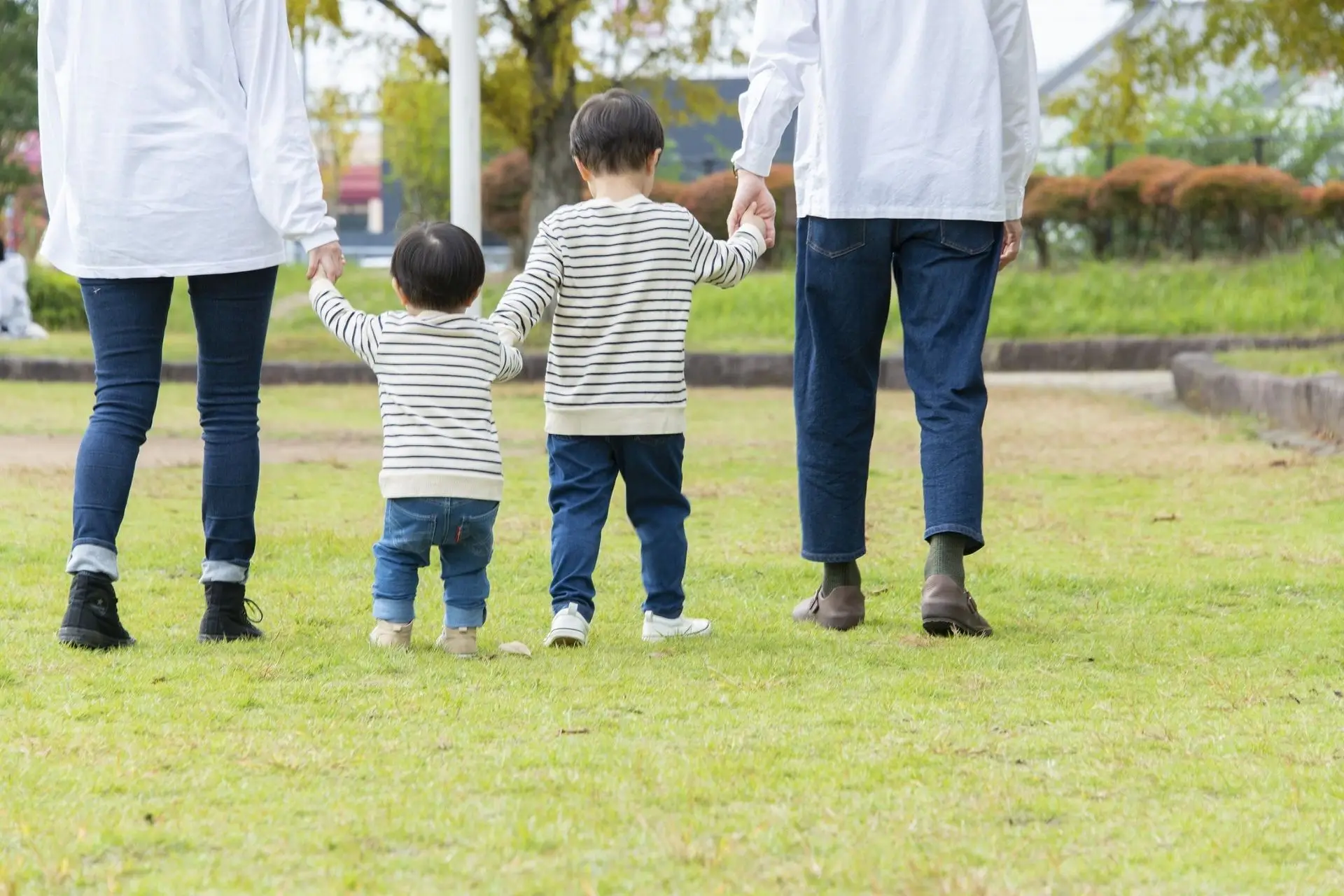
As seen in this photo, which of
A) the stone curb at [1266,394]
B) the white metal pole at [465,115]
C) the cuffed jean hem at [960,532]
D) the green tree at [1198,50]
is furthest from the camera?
the green tree at [1198,50]

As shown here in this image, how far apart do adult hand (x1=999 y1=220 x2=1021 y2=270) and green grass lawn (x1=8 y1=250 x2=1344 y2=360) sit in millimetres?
11220

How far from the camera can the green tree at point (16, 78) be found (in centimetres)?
2447

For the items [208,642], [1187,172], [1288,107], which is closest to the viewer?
[208,642]

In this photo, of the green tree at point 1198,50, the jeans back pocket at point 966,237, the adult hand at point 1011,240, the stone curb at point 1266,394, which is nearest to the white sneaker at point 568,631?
the jeans back pocket at point 966,237

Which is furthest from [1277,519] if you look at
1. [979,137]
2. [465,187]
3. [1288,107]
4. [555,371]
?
[1288,107]

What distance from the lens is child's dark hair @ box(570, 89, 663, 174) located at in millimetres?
3982

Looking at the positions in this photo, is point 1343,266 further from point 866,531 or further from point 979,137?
point 979,137

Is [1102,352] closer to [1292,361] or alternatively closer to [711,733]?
[1292,361]

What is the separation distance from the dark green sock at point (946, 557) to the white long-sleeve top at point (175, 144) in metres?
1.49

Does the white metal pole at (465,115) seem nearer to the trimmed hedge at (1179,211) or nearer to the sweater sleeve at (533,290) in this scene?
the sweater sleeve at (533,290)

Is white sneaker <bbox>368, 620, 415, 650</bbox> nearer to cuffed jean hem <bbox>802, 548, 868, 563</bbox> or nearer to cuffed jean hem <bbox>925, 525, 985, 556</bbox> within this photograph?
cuffed jean hem <bbox>802, 548, 868, 563</bbox>

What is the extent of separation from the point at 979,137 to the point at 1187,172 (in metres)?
15.7

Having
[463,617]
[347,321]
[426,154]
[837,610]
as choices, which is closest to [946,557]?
[837,610]

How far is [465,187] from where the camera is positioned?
34.4ft
